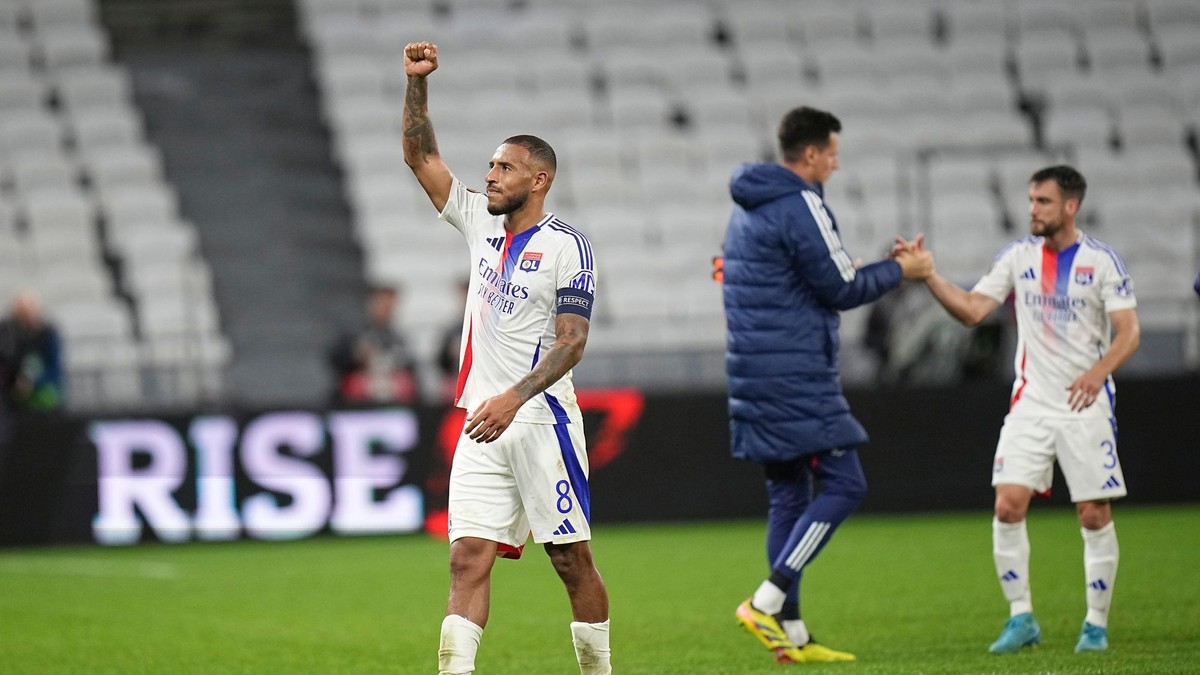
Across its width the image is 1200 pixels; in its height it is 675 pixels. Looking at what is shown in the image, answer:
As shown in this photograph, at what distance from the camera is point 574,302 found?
17.3ft

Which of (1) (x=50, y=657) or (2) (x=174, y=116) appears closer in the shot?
(1) (x=50, y=657)

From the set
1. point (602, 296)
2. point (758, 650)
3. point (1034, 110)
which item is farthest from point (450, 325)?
point (1034, 110)

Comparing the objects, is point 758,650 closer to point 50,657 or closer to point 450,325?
point 50,657

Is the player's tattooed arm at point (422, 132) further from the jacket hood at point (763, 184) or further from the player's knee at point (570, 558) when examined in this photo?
the jacket hood at point (763, 184)

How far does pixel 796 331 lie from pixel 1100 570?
1672 mm

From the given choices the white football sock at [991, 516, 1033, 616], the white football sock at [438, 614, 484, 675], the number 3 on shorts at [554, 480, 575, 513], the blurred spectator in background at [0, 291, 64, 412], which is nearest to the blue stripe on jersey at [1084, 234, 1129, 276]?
the white football sock at [991, 516, 1033, 616]

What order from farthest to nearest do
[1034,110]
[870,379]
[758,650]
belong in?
1. [1034,110]
2. [870,379]
3. [758,650]

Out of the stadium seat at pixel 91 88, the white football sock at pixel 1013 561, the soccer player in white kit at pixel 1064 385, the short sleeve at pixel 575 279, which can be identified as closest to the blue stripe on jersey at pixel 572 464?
the short sleeve at pixel 575 279

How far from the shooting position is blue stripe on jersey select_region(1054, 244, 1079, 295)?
688 centimetres

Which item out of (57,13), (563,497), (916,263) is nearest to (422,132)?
(563,497)

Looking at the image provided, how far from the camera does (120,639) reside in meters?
7.94

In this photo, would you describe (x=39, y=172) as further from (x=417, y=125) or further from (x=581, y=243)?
(x=581, y=243)

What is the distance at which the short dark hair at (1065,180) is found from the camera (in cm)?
682

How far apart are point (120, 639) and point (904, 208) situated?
1042cm
